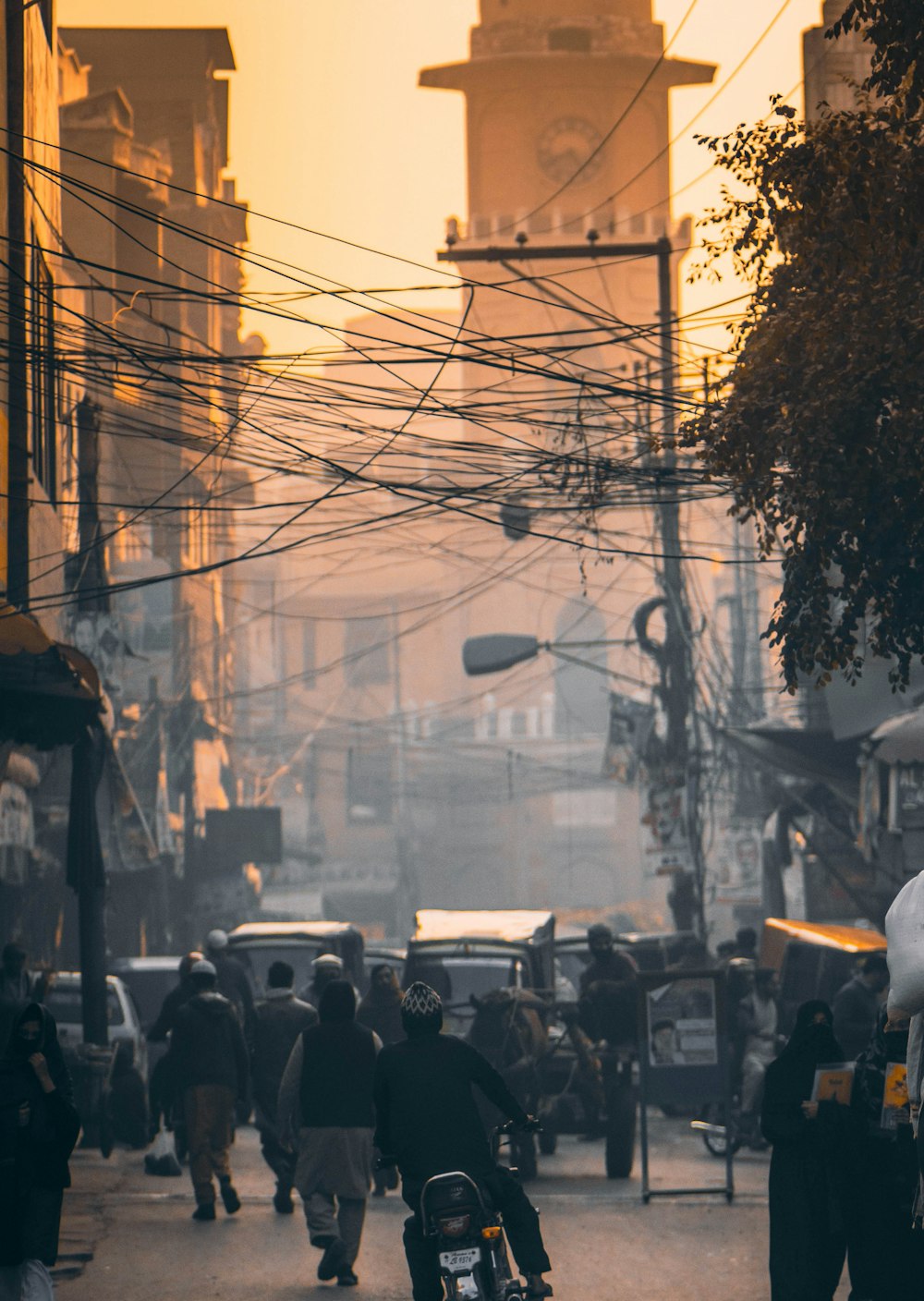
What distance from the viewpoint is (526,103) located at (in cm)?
7369

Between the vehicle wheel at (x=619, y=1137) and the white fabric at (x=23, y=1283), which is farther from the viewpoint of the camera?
the vehicle wheel at (x=619, y=1137)

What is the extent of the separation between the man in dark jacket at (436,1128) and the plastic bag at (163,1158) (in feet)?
27.3

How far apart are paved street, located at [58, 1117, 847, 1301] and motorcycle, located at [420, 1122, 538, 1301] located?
8.64ft

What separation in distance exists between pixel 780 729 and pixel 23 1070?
16711mm

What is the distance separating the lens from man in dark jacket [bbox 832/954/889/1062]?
50.4 feet

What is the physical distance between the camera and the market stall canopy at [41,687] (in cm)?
1313

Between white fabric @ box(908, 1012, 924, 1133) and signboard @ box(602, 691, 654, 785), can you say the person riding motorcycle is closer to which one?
white fabric @ box(908, 1012, 924, 1133)

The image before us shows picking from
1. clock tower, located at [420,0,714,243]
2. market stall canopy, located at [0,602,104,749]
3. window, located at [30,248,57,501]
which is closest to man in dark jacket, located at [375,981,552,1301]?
market stall canopy, located at [0,602,104,749]

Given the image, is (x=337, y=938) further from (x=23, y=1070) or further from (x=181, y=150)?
(x=181, y=150)

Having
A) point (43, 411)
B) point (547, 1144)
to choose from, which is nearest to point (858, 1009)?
point (547, 1144)

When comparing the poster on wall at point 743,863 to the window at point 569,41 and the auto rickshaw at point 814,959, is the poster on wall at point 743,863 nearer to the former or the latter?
the auto rickshaw at point 814,959

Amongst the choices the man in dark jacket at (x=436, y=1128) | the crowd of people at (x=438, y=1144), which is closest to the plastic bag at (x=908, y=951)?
the crowd of people at (x=438, y=1144)

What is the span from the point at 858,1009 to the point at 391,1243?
14.0ft

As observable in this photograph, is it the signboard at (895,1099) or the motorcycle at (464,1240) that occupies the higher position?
the signboard at (895,1099)
